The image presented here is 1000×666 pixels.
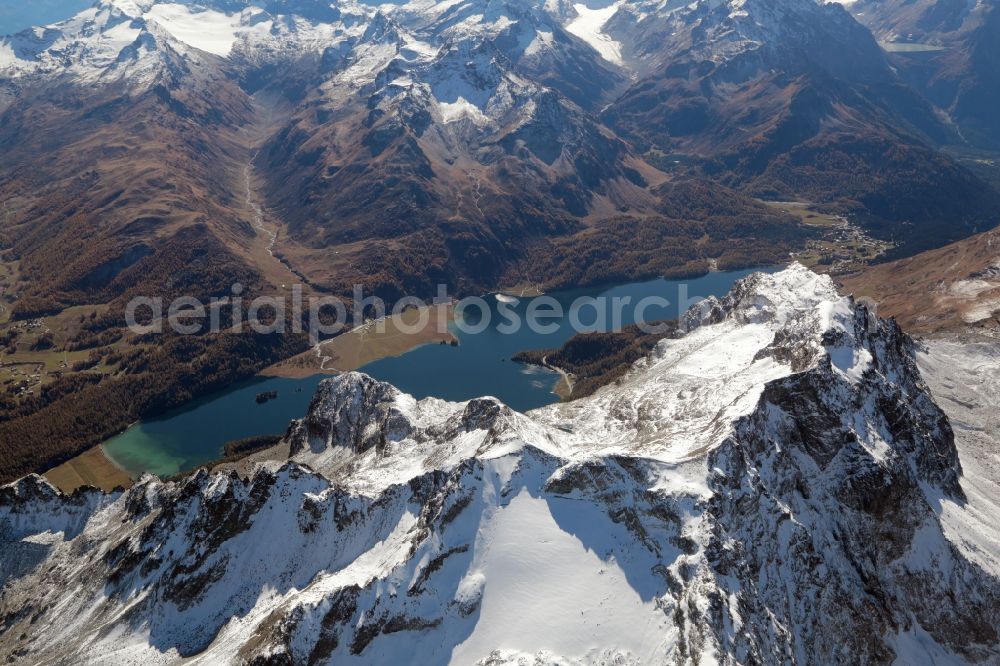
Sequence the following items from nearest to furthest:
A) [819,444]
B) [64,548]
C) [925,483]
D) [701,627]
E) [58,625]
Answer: [701,627] < [819,444] < [58,625] < [925,483] < [64,548]

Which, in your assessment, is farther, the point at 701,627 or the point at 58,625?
the point at 58,625

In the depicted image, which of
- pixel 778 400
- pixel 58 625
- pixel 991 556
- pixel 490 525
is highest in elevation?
pixel 778 400

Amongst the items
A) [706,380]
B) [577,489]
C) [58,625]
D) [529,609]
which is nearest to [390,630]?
[529,609]

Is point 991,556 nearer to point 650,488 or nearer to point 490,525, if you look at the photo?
point 650,488

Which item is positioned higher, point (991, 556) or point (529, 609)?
point (529, 609)

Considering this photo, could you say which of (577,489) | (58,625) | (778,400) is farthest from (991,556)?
(58,625)

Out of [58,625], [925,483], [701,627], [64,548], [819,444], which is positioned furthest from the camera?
[64,548]
